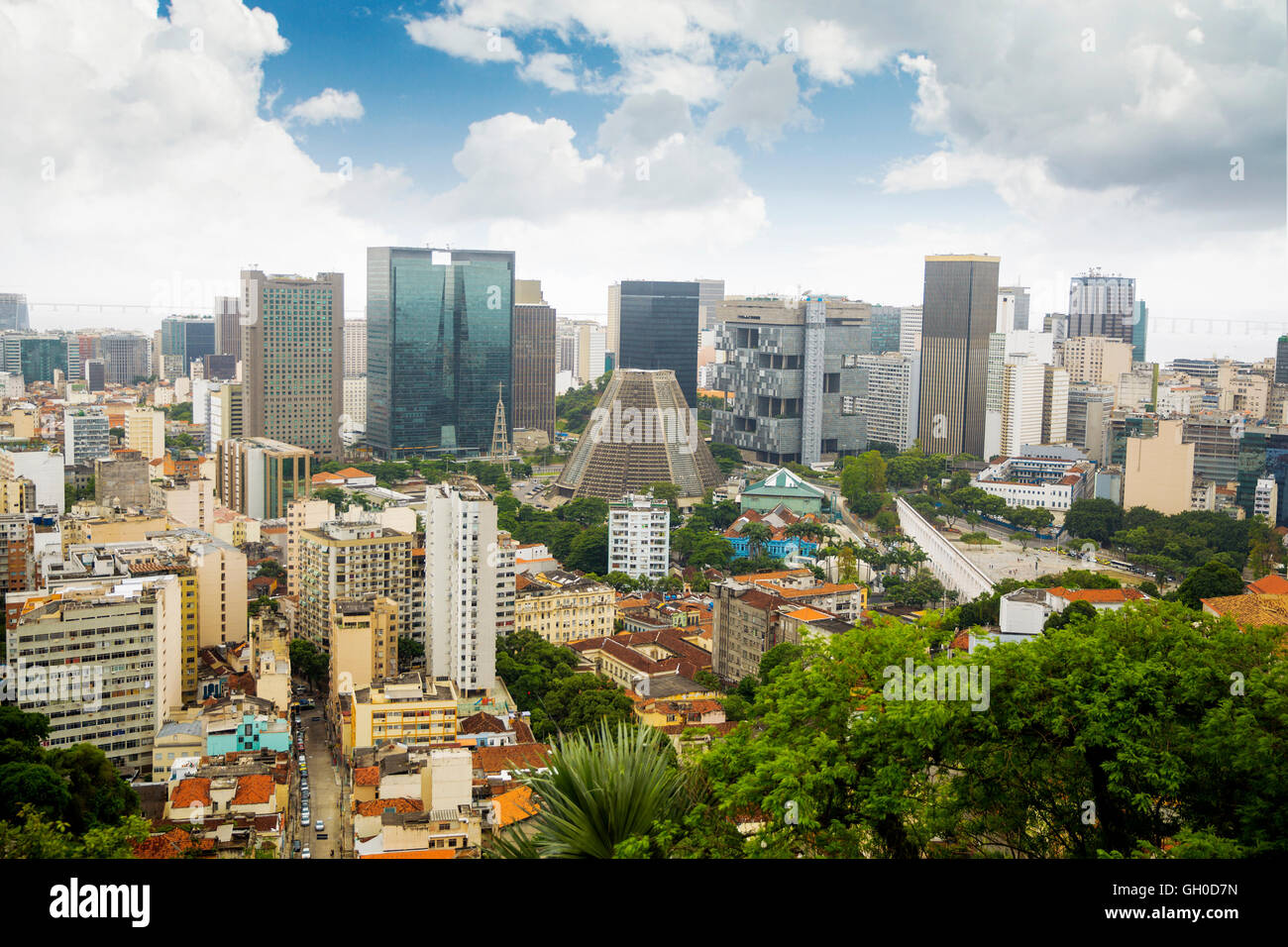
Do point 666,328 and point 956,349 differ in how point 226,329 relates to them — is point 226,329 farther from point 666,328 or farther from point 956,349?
point 956,349

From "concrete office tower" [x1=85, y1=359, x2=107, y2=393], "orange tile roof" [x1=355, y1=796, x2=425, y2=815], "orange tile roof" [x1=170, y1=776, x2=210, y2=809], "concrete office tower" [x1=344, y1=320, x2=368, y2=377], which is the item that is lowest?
"orange tile roof" [x1=170, y1=776, x2=210, y2=809]

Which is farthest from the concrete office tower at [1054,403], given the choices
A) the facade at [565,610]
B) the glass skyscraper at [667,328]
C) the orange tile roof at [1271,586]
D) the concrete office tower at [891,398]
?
the facade at [565,610]

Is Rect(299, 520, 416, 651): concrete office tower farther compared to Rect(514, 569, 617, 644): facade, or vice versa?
Rect(514, 569, 617, 644): facade

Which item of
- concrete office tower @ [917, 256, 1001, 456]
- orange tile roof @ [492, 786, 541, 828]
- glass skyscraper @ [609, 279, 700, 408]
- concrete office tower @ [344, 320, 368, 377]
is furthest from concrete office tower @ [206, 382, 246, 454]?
orange tile roof @ [492, 786, 541, 828]

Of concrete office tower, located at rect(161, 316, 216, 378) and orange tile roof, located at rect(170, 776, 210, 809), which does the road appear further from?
concrete office tower, located at rect(161, 316, 216, 378)

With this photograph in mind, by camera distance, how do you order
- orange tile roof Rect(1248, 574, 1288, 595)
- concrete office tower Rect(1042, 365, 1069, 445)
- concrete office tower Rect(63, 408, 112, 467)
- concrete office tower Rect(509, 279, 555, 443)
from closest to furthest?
1. orange tile roof Rect(1248, 574, 1288, 595)
2. concrete office tower Rect(63, 408, 112, 467)
3. concrete office tower Rect(1042, 365, 1069, 445)
4. concrete office tower Rect(509, 279, 555, 443)

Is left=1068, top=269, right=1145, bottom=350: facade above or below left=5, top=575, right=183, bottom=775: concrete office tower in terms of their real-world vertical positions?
above
